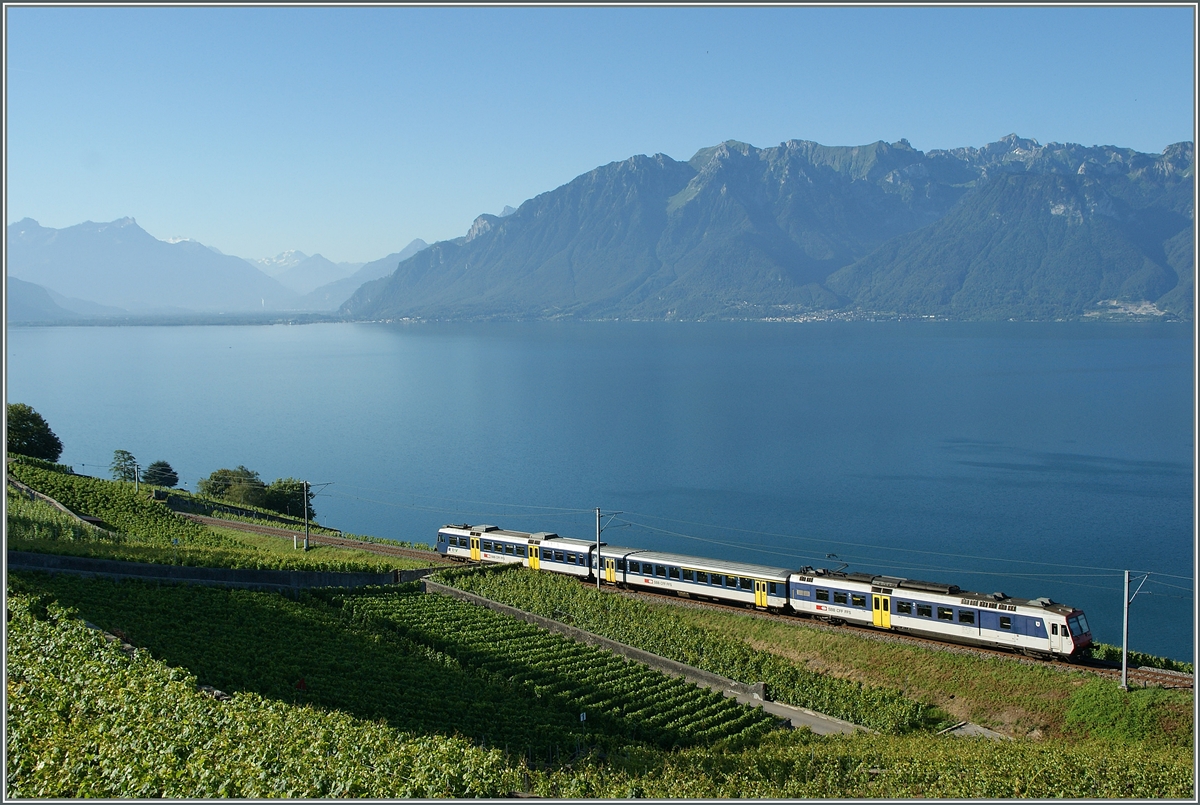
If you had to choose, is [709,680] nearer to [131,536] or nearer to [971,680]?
[971,680]

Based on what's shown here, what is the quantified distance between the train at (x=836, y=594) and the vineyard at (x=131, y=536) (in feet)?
21.5

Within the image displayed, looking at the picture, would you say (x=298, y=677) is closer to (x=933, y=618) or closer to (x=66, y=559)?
(x=66, y=559)

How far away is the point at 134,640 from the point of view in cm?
1883

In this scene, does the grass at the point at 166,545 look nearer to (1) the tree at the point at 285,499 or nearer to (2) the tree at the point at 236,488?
(1) the tree at the point at 285,499

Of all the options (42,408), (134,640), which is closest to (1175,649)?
(134,640)

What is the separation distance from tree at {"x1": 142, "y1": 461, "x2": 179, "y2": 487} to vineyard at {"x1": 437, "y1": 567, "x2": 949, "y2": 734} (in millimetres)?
38268

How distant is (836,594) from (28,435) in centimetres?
5046

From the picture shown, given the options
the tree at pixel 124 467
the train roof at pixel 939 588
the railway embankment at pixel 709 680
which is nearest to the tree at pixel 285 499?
the tree at pixel 124 467

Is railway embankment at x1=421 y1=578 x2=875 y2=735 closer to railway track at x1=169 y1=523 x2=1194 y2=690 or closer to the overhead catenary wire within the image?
railway track at x1=169 y1=523 x2=1194 y2=690

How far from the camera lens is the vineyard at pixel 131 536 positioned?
27844 millimetres

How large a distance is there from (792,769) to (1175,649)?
2693cm

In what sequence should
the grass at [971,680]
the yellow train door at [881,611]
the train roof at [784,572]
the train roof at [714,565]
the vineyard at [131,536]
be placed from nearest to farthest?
the grass at [971,680]
the train roof at [784,572]
the yellow train door at [881,611]
the vineyard at [131,536]
the train roof at [714,565]

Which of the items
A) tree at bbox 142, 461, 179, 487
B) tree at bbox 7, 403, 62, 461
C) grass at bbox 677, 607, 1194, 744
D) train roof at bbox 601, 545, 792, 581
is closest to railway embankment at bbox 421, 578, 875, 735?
grass at bbox 677, 607, 1194, 744

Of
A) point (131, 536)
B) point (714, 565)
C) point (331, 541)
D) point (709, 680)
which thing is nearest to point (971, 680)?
point (709, 680)
